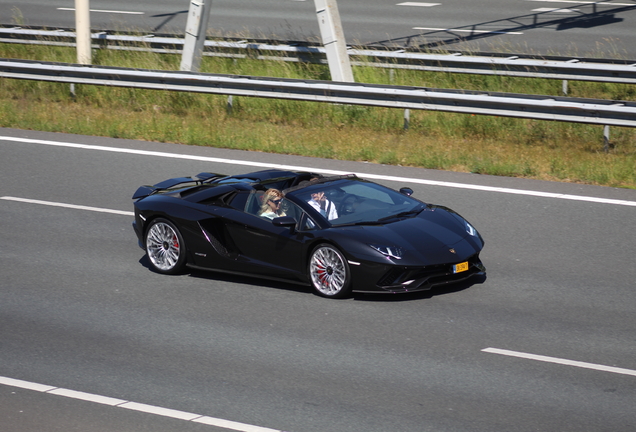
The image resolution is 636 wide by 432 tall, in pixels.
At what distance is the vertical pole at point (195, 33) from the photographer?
62.2ft

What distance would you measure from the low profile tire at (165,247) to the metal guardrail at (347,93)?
720 cm

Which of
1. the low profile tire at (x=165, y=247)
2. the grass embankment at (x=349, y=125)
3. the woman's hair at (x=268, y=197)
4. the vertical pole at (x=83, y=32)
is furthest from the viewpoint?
the vertical pole at (x=83, y=32)

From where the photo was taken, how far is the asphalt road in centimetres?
2259

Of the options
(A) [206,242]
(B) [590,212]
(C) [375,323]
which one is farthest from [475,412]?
(B) [590,212]

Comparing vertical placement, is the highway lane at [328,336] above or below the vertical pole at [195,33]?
below

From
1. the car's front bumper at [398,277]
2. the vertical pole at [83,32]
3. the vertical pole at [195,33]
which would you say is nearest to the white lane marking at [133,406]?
the car's front bumper at [398,277]

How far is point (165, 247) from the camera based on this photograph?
10070 mm

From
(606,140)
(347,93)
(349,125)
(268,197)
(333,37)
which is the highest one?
(333,37)

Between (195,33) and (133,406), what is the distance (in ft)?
44.4

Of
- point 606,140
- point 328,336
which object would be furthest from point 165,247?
point 606,140

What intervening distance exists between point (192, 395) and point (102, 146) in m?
10.3

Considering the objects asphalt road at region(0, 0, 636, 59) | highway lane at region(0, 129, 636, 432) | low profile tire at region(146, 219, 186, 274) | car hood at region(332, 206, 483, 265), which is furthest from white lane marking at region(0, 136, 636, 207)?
asphalt road at region(0, 0, 636, 59)

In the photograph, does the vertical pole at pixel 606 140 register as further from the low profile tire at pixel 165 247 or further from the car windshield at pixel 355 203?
the low profile tire at pixel 165 247

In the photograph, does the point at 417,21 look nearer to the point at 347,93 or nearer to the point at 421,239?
the point at 347,93
